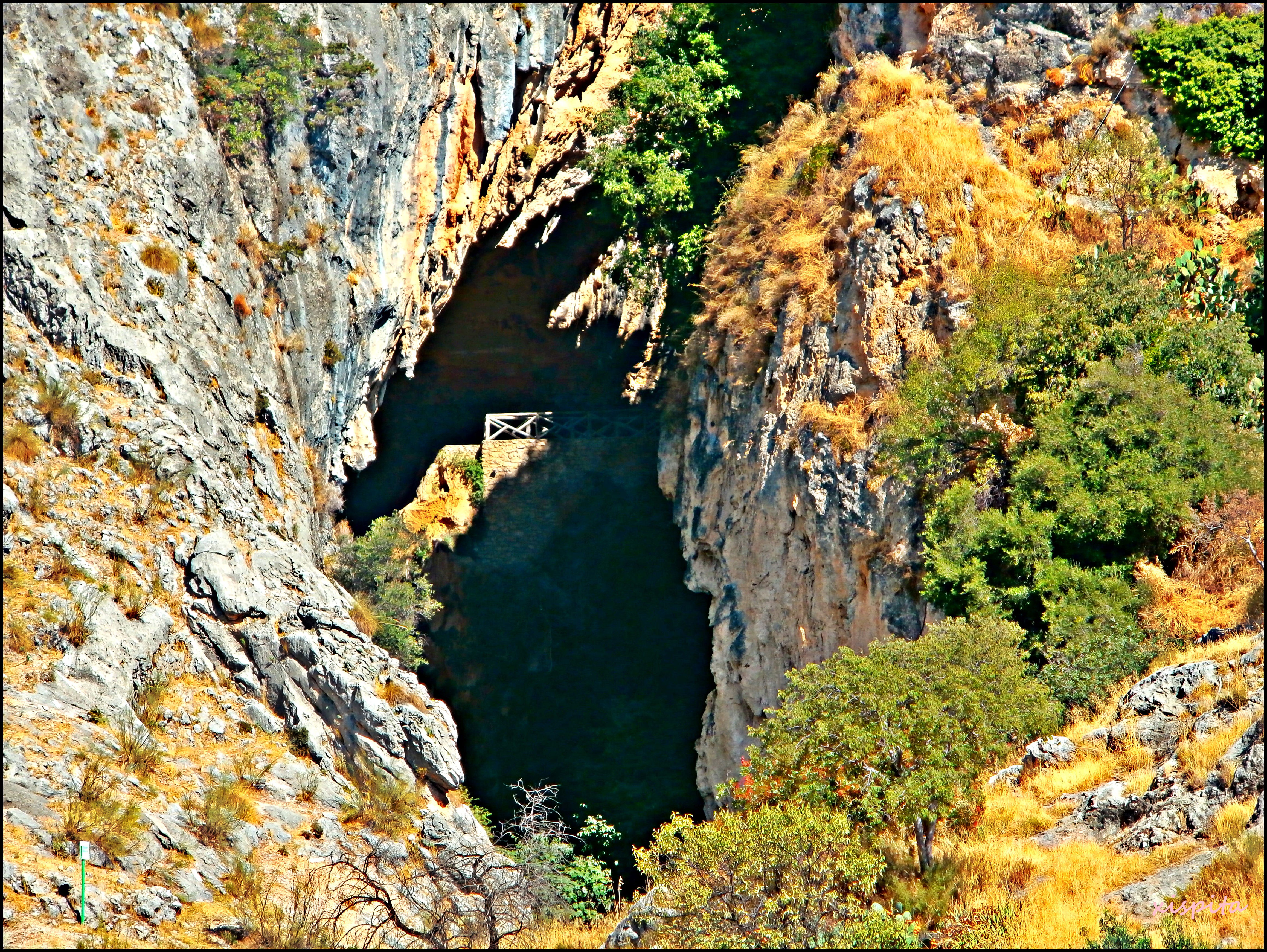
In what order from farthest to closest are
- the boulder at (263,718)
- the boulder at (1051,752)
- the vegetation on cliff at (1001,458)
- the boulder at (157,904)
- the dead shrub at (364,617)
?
the dead shrub at (364,617), the boulder at (263,718), the boulder at (1051,752), the vegetation on cliff at (1001,458), the boulder at (157,904)

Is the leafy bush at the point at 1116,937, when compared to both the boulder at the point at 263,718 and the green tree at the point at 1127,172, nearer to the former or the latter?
the boulder at the point at 263,718

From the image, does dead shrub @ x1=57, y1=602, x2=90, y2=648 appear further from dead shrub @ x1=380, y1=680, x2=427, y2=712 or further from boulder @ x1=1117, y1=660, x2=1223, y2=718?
boulder @ x1=1117, y1=660, x2=1223, y2=718

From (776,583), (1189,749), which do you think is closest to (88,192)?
(776,583)

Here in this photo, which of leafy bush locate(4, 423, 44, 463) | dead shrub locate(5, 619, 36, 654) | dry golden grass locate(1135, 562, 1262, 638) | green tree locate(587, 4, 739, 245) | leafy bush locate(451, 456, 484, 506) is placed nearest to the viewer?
dead shrub locate(5, 619, 36, 654)

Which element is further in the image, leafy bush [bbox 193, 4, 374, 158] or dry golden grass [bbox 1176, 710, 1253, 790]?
leafy bush [bbox 193, 4, 374, 158]

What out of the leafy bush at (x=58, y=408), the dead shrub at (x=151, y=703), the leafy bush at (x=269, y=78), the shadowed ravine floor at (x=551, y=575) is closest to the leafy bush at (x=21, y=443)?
the leafy bush at (x=58, y=408)

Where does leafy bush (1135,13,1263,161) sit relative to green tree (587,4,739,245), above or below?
below

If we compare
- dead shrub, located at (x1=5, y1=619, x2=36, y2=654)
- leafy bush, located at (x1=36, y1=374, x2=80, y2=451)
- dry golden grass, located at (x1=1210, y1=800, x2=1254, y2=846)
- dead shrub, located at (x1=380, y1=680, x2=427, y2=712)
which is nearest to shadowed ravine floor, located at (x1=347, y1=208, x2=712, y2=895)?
dead shrub, located at (x1=380, y1=680, x2=427, y2=712)
